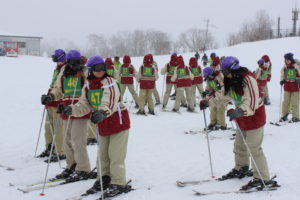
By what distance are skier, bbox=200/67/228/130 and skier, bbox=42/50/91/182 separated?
2.47m

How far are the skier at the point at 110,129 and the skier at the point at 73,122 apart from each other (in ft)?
2.01

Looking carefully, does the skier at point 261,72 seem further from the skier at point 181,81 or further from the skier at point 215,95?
the skier at point 215,95

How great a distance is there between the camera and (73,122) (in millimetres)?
5262

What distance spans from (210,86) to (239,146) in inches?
126

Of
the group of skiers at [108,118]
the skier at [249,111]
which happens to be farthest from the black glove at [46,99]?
the skier at [249,111]

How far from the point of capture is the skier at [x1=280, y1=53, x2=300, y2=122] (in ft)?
32.5

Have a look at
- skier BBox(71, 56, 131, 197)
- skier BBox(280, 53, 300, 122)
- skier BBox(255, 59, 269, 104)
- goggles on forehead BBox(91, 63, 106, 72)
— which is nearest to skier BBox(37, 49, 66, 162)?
skier BBox(71, 56, 131, 197)

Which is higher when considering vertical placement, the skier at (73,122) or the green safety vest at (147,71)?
the green safety vest at (147,71)

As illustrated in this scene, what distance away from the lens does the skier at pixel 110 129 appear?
14.5ft

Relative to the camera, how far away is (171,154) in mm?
6777

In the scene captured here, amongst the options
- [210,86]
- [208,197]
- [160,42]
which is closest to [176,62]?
[210,86]

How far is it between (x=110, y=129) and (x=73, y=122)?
103cm

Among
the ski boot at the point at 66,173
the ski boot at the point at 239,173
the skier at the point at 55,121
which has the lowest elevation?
the ski boot at the point at 66,173

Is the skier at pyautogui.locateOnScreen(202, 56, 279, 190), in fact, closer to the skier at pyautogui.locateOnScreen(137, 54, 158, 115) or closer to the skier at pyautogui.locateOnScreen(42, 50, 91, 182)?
the skier at pyautogui.locateOnScreen(42, 50, 91, 182)
